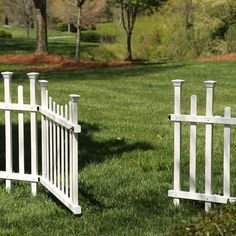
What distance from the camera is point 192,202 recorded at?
21.9 ft

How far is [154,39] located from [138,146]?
33253 millimetres

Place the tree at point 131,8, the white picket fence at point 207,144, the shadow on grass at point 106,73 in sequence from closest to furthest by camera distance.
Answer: the white picket fence at point 207,144 → the shadow on grass at point 106,73 → the tree at point 131,8

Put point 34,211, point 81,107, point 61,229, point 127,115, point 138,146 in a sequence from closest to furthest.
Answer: point 61,229, point 34,211, point 138,146, point 127,115, point 81,107

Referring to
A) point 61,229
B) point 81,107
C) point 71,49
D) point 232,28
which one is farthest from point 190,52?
point 61,229

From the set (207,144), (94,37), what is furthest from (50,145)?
(94,37)

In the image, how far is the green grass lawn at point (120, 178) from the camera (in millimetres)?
5926

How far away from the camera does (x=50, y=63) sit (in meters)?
29.7

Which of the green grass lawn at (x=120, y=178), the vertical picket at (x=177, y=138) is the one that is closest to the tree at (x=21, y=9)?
the green grass lawn at (x=120, y=178)

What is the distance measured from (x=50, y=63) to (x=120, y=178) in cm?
2251

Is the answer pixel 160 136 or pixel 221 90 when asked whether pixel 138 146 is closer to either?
pixel 160 136

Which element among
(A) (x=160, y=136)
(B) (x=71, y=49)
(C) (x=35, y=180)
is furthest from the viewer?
(B) (x=71, y=49)

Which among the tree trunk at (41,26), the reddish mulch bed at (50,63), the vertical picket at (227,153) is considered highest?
the tree trunk at (41,26)

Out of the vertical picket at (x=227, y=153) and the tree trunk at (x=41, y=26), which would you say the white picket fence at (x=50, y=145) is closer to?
the vertical picket at (x=227, y=153)

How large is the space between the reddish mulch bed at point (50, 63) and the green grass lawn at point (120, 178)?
990cm
